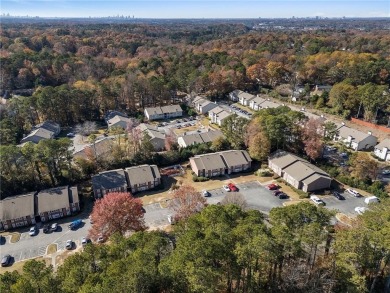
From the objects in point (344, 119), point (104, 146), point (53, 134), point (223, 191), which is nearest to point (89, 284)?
point (223, 191)

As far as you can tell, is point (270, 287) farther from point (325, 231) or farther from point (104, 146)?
point (104, 146)

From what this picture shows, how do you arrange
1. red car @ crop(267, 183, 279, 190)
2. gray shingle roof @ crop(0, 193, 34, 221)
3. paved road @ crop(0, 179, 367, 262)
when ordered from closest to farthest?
1. paved road @ crop(0, 179, 367, 262)
2. gray shingle roof @ crop(0, 193, 34, 221)
3. red car @ crop(267, 183, 279, 190)

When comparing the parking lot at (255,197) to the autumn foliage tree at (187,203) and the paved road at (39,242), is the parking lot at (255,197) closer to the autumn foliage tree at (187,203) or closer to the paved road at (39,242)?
the autumn foliage tree at (187,203)

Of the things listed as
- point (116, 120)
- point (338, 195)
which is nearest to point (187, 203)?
point (338, 195)

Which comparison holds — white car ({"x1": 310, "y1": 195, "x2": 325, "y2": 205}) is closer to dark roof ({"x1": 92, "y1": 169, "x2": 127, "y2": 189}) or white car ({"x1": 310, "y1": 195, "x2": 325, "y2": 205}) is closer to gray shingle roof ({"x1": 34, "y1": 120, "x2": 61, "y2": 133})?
dark roof ({"x1": 92, "y1": 169, "x2": 127, "y2": 189})

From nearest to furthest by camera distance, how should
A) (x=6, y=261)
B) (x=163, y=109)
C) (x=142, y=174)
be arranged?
(x=6, y=261) → (x=142, y=174) → (x=163, y=109)

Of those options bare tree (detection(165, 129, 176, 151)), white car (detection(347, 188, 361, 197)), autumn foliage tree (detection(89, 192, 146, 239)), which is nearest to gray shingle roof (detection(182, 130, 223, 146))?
bare tree (detection(165, 129, 176, 151))

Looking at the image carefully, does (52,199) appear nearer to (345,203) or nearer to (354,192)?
(345,203)
